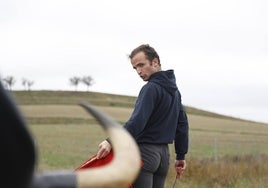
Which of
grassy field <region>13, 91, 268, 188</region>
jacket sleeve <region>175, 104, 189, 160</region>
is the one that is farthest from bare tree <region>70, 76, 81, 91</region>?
jacket sleeve <region>175, 104, 189, 160</region>

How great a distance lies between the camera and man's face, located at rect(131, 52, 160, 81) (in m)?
4.76

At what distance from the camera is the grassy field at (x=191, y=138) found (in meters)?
11.0

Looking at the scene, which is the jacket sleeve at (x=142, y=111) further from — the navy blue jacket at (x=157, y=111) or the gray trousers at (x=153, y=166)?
the gray trousers at (x=153, y=166)

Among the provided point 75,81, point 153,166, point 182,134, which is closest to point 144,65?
point 153,166

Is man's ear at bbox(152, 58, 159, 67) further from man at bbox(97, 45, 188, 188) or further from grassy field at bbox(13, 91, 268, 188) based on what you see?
grassy field at bbox(13, 91, 268, 188)

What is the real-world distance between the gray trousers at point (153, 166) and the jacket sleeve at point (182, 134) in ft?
1.37

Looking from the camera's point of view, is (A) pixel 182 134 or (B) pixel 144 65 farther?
(A) pixel 182 134

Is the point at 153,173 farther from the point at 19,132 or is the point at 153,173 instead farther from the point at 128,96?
the point at 128,96

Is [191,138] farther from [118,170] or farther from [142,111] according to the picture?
[118,170]

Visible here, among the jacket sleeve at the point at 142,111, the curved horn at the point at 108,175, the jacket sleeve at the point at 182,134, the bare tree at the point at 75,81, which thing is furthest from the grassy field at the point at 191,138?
the bare tree at the point at 75,81

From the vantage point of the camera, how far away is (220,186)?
399 inches

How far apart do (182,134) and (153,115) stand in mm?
685

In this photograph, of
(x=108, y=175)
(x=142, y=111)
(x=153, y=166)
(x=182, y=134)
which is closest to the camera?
(x=108, y=175)

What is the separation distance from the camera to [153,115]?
485 centimetres
